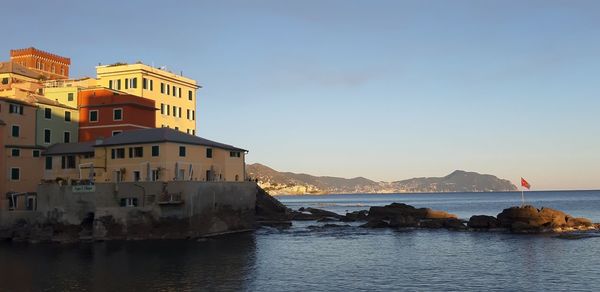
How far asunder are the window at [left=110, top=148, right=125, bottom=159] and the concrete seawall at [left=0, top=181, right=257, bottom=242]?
17.8 feet

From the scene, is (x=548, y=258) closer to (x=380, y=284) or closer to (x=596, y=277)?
(x=596, y=277)

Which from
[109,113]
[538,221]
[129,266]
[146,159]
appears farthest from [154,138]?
[538,221]

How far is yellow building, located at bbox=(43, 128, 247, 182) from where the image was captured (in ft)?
218

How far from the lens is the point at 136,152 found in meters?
68.2

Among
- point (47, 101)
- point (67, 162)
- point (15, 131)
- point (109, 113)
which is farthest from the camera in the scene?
point (109, 113)

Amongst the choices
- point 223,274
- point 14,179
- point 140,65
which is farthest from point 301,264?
point 140,65

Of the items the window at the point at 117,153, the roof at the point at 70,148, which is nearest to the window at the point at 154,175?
the window at the point at 117,153

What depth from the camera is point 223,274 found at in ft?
140

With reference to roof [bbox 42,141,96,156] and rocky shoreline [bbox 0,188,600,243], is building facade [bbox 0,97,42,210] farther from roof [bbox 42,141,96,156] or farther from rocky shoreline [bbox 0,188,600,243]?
rocky shoreline [bbox 0,188,600,243]

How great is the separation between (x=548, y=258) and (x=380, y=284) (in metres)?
20.3

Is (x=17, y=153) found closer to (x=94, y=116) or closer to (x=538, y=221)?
(x=94, y=116)

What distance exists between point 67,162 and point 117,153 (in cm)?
1020

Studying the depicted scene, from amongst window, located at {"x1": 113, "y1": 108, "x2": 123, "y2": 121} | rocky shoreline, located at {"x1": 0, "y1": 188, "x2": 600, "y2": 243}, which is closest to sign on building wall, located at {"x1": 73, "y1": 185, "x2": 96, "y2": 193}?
rocky shoreline, located at {"x1": 0, "y1": 188, "x2": 600, "y2": 243}

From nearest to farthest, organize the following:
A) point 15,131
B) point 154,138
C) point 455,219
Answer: point 154,138
point 15,131
point 455,219
